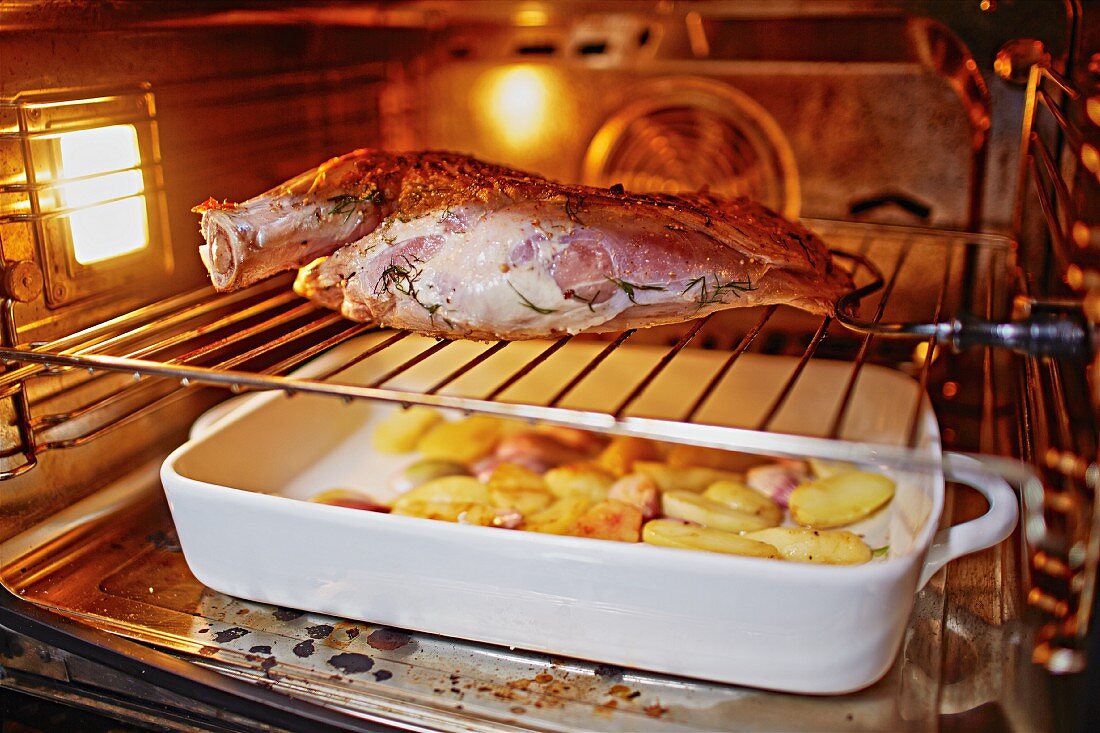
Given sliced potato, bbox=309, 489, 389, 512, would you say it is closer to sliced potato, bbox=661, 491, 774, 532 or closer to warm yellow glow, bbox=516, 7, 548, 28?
sliced potato, bbox=661, 491, 774, 532

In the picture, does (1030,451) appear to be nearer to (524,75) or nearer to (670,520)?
(670,520)

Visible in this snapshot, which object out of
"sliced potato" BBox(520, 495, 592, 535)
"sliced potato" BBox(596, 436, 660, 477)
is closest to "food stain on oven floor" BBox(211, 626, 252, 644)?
"sliced potato" BBox(520, 495, 592, 535)

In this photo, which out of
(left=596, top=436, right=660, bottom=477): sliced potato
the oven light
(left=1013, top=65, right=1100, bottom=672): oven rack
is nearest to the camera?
(left=1013, top=65, right=1100, bottom=672): oven rack

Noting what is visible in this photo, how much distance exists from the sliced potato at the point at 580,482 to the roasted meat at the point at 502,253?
26 centimetres

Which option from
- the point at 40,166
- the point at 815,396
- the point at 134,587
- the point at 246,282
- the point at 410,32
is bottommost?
the point at 134,587

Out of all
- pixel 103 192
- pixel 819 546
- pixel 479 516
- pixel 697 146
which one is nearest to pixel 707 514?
pixel 819 546

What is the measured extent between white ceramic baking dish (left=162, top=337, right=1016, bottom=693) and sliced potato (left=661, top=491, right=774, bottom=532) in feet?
0.55

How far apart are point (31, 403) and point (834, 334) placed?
1404mm

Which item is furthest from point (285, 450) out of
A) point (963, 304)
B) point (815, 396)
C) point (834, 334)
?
point (963, 304)

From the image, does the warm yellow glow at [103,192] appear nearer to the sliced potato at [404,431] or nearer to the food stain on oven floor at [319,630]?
the sliced potato at [404,431]

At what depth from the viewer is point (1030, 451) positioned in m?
1.33

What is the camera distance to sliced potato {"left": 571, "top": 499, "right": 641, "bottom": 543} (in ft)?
4.39

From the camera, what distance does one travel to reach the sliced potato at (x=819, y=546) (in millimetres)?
1268

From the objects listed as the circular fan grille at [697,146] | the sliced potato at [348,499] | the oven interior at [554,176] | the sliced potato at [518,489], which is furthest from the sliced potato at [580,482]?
the circular fan grille at [697,146]
